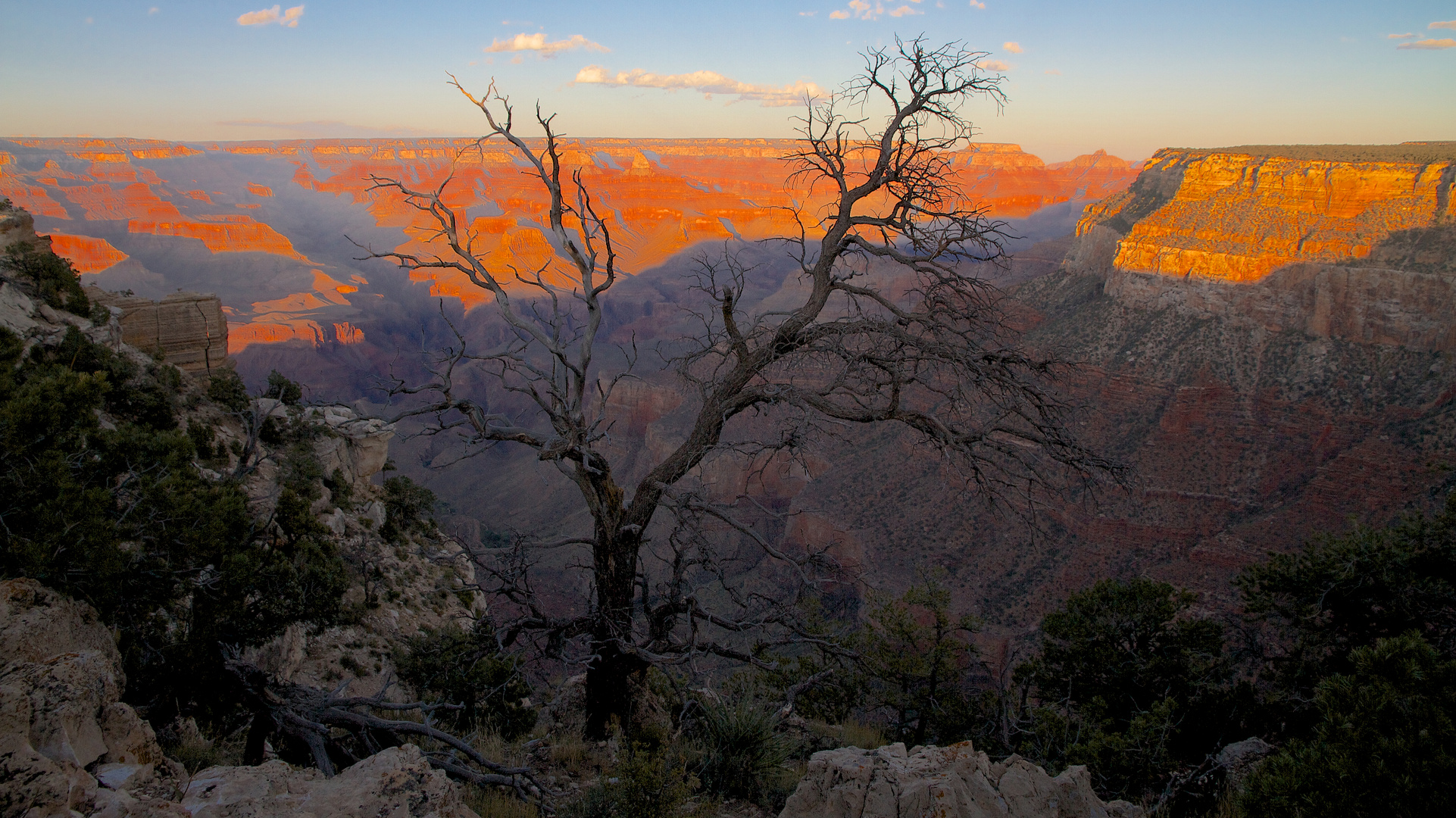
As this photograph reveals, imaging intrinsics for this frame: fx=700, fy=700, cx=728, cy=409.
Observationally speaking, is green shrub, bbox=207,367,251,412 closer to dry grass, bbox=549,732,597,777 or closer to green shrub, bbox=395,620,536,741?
green shrub, bbox=395,620,536,741

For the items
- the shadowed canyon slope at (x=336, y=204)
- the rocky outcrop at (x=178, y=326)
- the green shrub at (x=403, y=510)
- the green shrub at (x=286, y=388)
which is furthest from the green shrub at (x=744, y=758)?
the shadowed canyon slope at (x=336, y=204)

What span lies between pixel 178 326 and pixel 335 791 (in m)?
19.5

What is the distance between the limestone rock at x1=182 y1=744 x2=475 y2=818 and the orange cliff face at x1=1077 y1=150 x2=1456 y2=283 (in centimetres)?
3409

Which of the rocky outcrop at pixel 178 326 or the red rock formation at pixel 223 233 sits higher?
the red rock formation at pixel 223 233

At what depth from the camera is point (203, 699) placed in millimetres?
5609

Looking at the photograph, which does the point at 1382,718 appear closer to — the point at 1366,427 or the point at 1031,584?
the point at 1031,584

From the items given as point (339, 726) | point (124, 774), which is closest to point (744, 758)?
point (339, 726)

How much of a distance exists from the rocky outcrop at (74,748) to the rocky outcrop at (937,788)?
3027 millimetres

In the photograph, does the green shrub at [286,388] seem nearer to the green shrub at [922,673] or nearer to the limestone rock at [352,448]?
the limestone rock at [352,448]

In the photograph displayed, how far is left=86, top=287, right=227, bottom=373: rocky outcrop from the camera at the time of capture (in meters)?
17.2

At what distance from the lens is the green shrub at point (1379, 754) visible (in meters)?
3.57

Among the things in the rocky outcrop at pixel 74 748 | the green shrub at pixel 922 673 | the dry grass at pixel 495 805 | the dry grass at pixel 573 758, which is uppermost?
the rocky outcrop at pixel 74 748

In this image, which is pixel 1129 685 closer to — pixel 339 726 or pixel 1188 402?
pixel 339 726

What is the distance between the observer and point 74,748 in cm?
327
